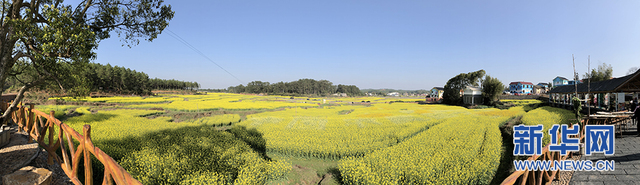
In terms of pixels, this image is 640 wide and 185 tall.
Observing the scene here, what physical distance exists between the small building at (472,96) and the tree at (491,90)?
3.24ft

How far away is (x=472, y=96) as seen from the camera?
45.2 m

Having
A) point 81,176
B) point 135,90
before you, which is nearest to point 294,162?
point 81,176

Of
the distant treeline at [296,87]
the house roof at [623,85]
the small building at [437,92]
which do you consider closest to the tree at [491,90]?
the house roof at [623,85]

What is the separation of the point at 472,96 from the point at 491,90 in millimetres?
3433

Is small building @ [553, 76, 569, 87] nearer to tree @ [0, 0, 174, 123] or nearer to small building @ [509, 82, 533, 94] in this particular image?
small building @ [509, 82, 533, 94]

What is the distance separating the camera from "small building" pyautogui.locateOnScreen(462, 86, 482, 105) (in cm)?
4516

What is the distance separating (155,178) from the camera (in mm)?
5598

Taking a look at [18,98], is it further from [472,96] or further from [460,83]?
[460,83]

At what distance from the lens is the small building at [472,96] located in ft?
148

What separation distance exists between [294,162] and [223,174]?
14.2ft

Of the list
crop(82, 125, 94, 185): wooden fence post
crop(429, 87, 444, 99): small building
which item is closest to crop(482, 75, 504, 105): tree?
crop(429, 87, 444, 99): small building

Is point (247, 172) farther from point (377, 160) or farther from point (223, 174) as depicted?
point (377, 160)

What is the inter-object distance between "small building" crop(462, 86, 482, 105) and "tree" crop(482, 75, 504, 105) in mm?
989

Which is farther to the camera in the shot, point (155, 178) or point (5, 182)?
point (155, 178)
